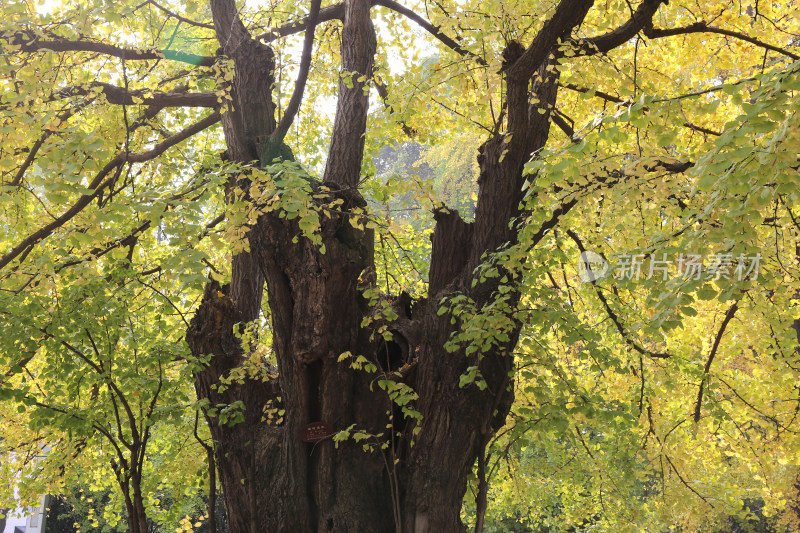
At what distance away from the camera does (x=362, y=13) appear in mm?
5191

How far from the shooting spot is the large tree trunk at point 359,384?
3.96 meters

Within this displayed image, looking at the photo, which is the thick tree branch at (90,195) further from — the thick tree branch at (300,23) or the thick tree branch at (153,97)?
the thick tree branch at (300,23)

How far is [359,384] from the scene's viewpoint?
4.28 metres

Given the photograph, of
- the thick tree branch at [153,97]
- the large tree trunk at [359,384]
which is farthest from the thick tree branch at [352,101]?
the thick tree branch at [153,97]

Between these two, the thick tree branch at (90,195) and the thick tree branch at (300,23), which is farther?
the thick tree branch at (300,23)

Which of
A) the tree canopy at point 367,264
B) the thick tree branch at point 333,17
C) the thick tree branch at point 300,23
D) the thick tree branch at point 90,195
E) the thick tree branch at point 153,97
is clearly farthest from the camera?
the thick tree branch at point 300,23

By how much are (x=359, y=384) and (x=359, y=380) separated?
0.03 meters

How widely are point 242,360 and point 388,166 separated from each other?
3598 cm

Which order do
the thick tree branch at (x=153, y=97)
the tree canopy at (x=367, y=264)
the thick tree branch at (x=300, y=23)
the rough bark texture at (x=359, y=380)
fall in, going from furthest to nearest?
the thick tree branch at (x=300, y=23)
the thick tree branch at (x=153, y=97)
the rough bark texture at (x=359, y=380)
the tree canopy at (x=367, y=264)

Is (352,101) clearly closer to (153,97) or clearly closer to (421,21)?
(421,21)

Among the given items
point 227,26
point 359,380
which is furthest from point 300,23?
point 359,380

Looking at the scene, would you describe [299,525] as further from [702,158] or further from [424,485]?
[702,158]

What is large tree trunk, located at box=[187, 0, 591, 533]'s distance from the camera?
3963mm

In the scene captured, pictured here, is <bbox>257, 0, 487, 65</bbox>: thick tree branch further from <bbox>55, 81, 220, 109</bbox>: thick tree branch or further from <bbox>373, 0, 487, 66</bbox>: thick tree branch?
<bbox>55, 81, 220, 109</bbox>: thick tree branch
